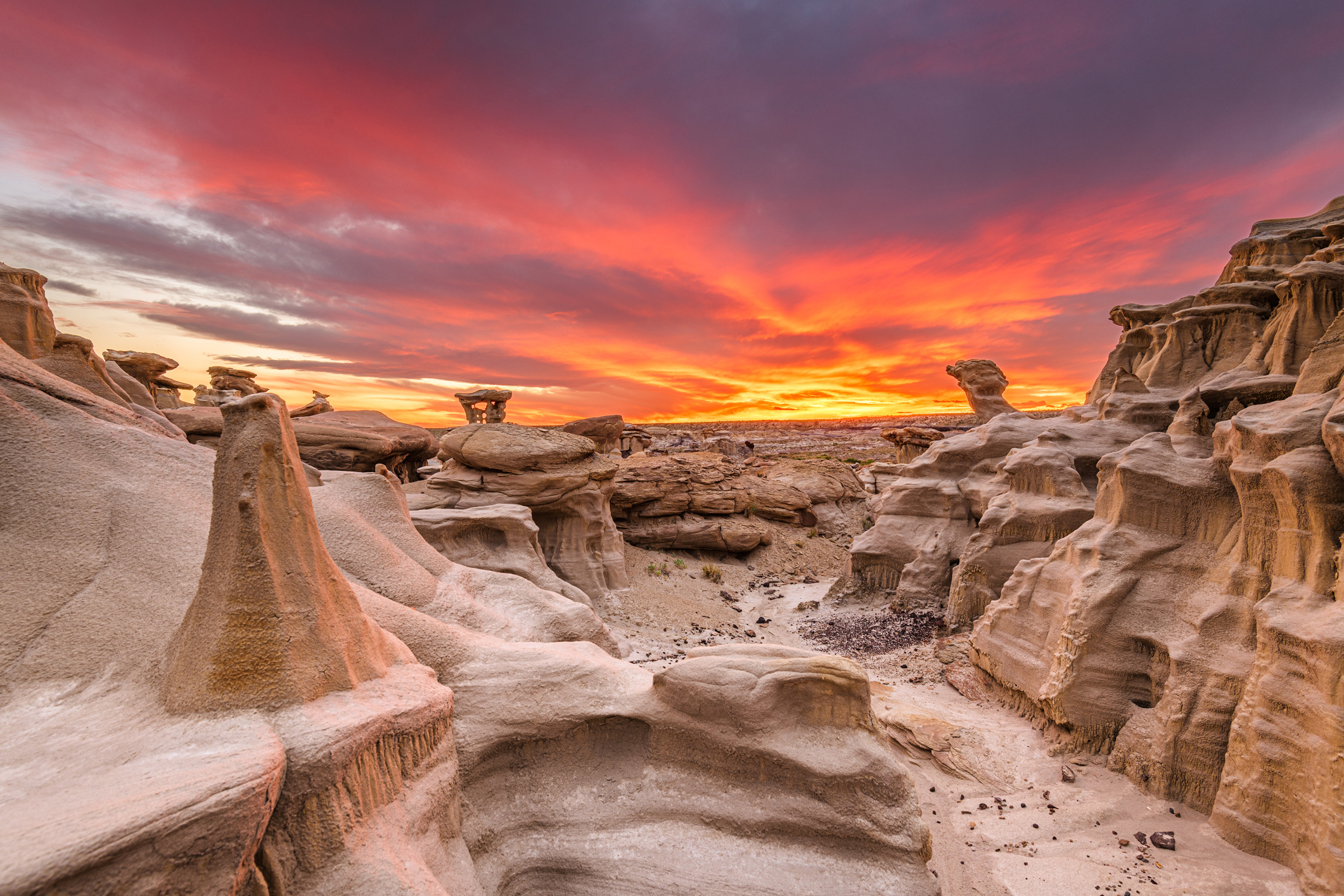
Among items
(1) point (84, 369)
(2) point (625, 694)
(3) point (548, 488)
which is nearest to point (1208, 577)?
(2) point (625, 694)

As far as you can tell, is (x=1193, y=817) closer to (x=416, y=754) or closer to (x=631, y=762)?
(x=631, y=762)

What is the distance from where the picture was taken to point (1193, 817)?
6598mm

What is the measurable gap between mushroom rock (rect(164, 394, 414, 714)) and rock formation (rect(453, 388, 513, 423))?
93.1 feet

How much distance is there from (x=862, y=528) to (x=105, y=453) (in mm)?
23297

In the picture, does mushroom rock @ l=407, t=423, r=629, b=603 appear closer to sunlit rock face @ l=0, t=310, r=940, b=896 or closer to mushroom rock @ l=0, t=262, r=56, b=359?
mushroom rock @ l=0, t=262, r=56, b=359

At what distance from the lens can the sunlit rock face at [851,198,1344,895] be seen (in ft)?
19.2

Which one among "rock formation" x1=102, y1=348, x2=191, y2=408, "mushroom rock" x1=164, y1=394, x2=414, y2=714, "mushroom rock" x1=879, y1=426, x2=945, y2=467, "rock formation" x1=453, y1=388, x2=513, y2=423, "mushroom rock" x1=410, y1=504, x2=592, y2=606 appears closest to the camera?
"mushroom rock" x1=164, y1=394, x2=414, y2=714

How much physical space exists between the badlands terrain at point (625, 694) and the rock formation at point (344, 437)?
6364mm

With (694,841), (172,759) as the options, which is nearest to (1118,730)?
(694,841)

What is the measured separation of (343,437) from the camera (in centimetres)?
1662

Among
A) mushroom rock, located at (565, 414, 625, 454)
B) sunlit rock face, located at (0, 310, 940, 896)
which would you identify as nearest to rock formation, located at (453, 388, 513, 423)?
mushroom rock, located at (565, 414, 625, 454)

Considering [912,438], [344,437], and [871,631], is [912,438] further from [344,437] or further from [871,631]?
[344,437]

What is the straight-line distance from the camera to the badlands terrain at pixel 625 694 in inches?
136

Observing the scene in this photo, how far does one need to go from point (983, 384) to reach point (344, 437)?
2182 cm
